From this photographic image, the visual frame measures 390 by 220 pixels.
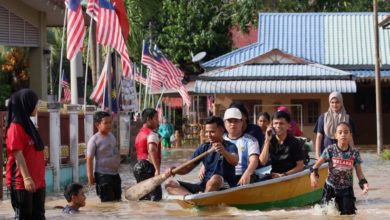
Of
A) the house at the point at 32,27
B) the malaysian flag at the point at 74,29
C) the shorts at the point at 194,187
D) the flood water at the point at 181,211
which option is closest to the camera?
the flood water at the point at 181,211

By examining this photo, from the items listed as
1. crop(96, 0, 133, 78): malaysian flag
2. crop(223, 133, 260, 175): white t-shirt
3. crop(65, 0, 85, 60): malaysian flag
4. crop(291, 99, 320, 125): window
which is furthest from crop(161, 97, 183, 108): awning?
crop(223, 133, 260, 175): white t-shirt

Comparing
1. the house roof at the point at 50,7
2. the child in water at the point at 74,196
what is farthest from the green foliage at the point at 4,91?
the child in water at the point at 74,196

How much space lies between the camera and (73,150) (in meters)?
19.0

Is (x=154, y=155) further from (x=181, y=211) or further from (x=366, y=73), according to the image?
(x=366, y=73)

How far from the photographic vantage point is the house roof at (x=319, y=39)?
130 feet

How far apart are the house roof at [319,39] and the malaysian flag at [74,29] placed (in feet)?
65.3

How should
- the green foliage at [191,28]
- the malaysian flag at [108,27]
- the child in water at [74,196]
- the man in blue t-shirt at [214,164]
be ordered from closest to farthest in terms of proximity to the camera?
the man in blue t-shirt at [214,164] → the child in water at [74,196] → the malaysian flag at [108,27] → the green foliage at [191,28]

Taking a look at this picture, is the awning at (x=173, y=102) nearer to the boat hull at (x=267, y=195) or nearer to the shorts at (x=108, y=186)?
the shorts at (x=108, y=186)

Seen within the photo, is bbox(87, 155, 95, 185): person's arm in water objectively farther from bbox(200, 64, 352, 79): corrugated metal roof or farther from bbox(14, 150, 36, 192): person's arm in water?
bbox(200, 64, 352, 79): corrugated metal roof

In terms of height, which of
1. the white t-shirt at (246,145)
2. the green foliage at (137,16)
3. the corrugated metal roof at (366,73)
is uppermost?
the green foliage at (137,16)

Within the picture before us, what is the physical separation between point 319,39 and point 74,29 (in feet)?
74.6

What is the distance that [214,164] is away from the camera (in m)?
12.3

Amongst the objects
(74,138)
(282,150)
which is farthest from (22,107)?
(74,138)

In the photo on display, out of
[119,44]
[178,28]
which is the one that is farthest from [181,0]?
[119,44]
